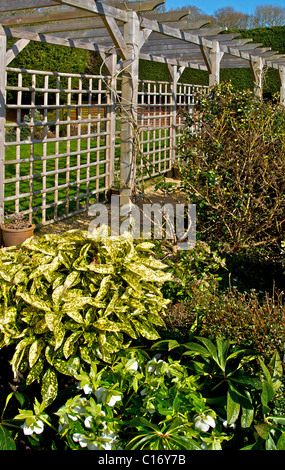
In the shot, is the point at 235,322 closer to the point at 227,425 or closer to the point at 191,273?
the point at 227,425

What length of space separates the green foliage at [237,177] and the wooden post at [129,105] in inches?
21.6

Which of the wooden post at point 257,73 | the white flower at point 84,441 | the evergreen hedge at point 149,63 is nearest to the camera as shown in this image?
the white flower at point 84,441

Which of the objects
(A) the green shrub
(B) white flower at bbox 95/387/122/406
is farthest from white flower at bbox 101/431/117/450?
(A) the green shrub

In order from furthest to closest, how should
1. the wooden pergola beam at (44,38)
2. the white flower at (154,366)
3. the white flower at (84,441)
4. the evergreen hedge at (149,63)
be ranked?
the evergreen hedge at (149,63) → the wooden pergola beam at (44,38) → the white flower at (154,366) → the white flower at (84,441)

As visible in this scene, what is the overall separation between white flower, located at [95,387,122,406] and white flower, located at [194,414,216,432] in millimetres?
336

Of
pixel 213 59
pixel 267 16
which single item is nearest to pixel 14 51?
pixel 213 59

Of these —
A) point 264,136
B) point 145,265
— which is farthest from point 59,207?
point 145,265

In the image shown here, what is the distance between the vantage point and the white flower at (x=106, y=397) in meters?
2.05

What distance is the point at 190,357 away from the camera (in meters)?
2.53

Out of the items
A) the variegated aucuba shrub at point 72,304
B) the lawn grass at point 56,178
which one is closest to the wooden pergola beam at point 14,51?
the lawn grass at point 56,178

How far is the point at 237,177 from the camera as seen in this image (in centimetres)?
453

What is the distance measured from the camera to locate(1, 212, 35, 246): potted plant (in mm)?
5039

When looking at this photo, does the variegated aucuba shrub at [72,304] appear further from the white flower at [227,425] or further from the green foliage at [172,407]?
the white flower at [227,425]

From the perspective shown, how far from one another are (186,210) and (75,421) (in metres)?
3.22
